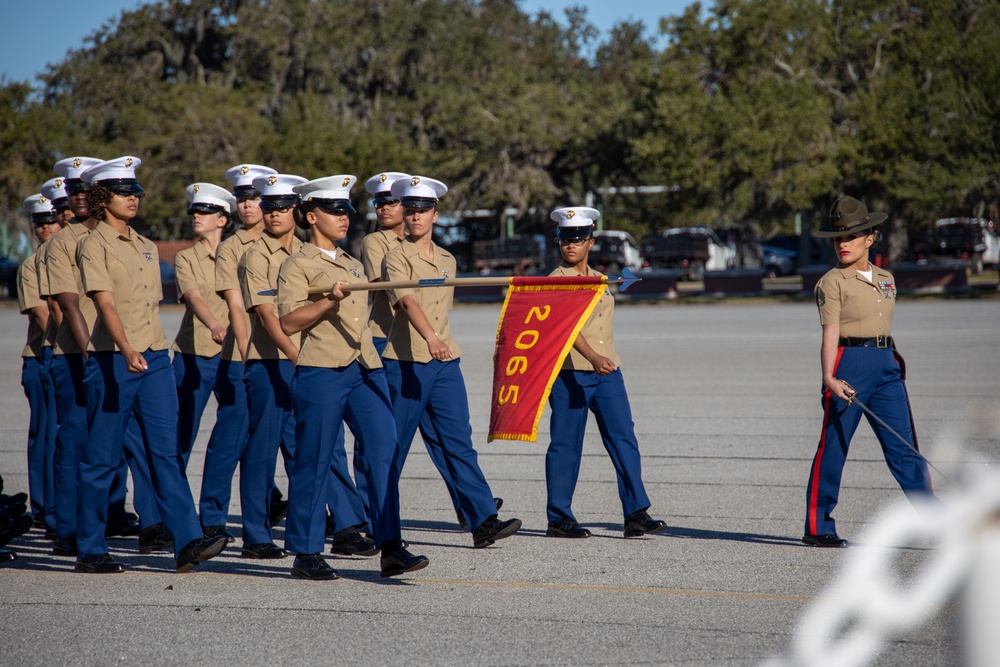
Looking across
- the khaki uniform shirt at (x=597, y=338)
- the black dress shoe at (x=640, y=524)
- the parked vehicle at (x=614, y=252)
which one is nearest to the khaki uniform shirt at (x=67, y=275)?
the khaki uniform shirt at (x=597, y=338)

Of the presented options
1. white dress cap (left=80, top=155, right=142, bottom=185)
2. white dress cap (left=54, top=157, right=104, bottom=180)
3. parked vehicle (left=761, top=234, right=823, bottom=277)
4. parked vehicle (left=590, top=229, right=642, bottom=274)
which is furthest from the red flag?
parked vehicle (left=761, top=234, right=823, bottom=277)

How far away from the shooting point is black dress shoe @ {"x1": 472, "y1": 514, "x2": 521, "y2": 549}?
6348 mm

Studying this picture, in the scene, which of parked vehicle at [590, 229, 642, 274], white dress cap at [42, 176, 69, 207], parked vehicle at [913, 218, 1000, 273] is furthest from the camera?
parked vehicle at [590, 229, 642, 274]

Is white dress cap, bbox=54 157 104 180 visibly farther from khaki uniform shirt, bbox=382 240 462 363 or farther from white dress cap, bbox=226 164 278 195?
khaki uniform shirt, bbox=382 240 462 363

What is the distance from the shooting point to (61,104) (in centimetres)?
4303

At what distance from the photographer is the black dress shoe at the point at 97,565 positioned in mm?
5945

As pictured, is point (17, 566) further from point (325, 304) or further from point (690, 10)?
point (690, 10)

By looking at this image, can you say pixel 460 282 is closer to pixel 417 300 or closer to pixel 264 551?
pixel 417 300

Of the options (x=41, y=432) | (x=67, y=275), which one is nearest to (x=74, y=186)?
(x=67, y=275)

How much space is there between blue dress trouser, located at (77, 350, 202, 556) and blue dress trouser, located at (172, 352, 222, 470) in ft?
3.51

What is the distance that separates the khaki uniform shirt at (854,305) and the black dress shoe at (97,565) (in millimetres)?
4017

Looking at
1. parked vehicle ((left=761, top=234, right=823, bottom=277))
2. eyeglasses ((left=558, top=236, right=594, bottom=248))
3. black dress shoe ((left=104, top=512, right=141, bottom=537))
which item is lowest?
parked vehicle ((left=761, top=234, right=823, bottom=277))

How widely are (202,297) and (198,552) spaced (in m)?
1.97

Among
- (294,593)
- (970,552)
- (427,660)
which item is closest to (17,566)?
(294,593)
